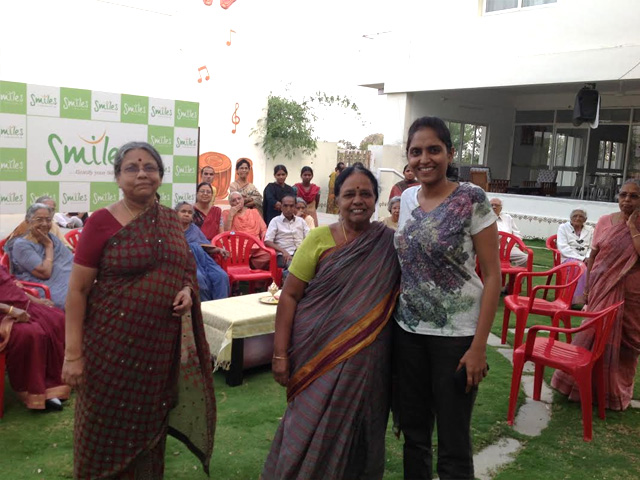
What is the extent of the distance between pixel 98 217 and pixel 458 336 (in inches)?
59.0

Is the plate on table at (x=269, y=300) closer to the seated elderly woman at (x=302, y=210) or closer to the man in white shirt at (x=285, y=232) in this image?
the man in white shirt at (x=285, y=232)

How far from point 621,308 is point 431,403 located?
87.4 inches

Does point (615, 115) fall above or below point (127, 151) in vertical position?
above

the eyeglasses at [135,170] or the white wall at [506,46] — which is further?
the white wall at [506,46]

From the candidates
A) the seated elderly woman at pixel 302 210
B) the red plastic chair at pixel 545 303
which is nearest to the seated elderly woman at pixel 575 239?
the red plastic chair at pixel 545 303

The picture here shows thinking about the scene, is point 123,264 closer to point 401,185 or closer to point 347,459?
point 347,459

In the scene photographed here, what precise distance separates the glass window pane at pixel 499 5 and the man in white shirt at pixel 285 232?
331 inches

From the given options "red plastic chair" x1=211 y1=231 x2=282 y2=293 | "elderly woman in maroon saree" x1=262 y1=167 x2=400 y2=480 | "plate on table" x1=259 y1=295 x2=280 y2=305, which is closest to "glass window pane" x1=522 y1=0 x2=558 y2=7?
"red plastic chair" x1=211 y1=231 x2=282 y2=293

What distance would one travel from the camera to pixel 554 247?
8.06 m

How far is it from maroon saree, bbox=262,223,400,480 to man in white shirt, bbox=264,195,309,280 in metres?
4.29

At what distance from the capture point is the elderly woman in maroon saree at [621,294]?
3.99m

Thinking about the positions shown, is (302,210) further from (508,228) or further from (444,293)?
(444,293)

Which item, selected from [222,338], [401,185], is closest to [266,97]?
[401,185]

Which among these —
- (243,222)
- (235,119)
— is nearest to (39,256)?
(243,222)
